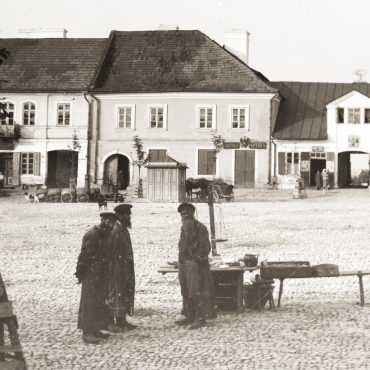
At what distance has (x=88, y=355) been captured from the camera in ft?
29.7

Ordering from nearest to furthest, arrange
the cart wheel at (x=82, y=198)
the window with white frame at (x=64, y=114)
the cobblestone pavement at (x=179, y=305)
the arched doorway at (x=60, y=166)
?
the cobblestone pavement at (x=179, y=305)
the cart wheel at (x=82, y=198)
the window with white frame at (x=64, y=114)
the arched doorway at (x=60, y=166)

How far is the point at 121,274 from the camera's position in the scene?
35.1ft

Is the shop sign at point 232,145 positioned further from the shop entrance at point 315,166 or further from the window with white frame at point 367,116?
the window with white frame at point 367,116

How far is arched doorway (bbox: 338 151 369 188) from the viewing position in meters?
45.1

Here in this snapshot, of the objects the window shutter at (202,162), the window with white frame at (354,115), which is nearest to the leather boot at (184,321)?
the window shutter at (202,162)

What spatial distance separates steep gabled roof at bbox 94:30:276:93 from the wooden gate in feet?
10.5

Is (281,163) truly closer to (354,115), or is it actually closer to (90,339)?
(354,115)

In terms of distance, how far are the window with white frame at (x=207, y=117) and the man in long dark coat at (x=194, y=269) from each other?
1321 inches

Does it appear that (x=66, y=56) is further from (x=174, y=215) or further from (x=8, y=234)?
(x=8, y=234)

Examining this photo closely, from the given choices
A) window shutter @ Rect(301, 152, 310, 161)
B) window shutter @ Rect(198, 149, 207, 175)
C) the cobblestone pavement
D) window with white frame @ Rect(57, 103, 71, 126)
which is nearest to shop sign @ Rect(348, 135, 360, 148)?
window shutter @ Rect(301, 152, 310, 161)

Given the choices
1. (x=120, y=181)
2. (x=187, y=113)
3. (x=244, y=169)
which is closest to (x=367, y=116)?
(x=244, y=169)

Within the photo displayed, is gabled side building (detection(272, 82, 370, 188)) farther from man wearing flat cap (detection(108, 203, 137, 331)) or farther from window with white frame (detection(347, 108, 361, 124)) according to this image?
man wearing flat cap (detection(108, 203, 137, 331))

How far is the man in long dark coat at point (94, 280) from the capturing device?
9930 mm

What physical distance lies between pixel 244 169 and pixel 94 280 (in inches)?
1342
